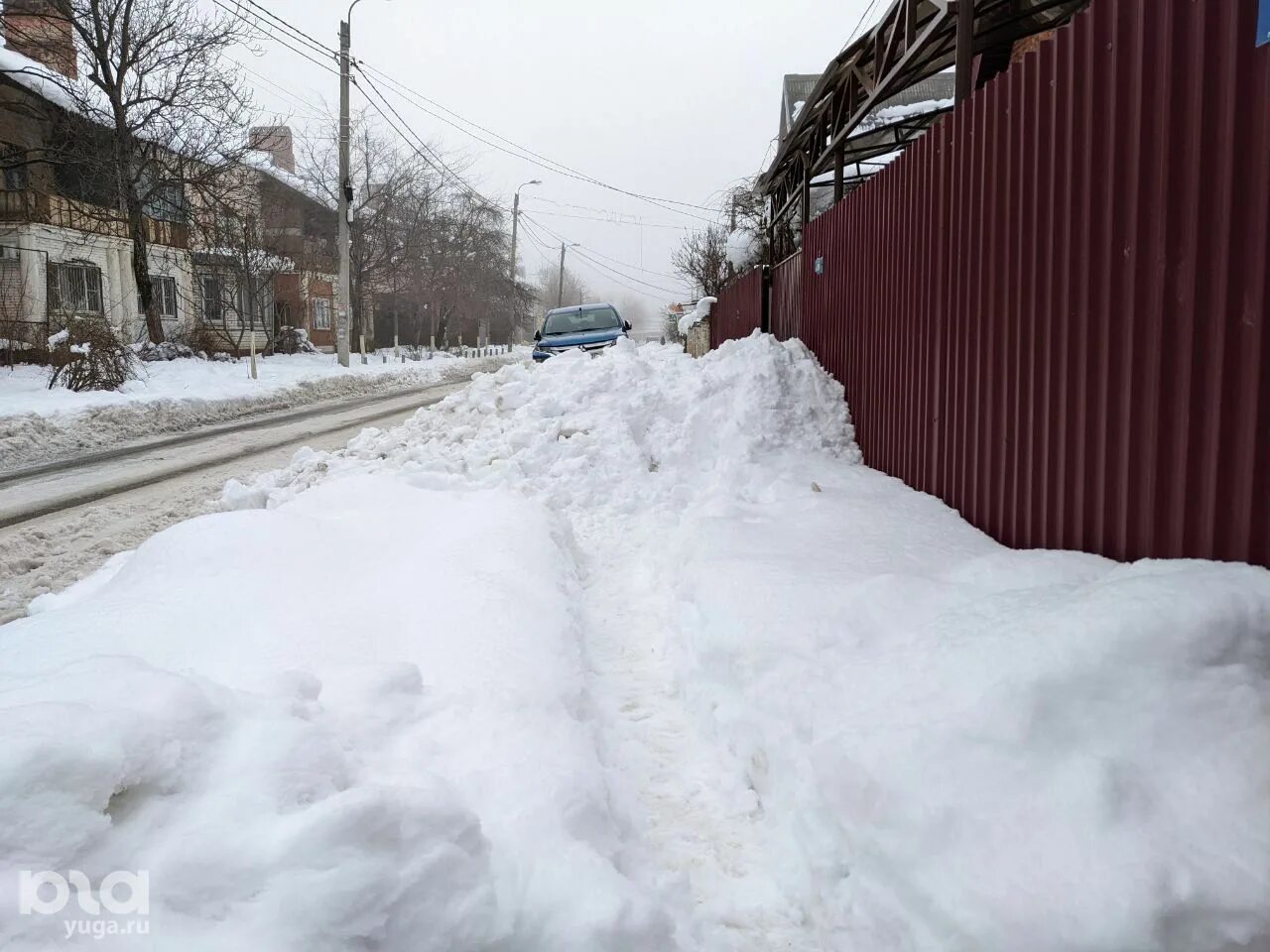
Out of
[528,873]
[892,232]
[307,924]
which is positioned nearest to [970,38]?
[892,232]

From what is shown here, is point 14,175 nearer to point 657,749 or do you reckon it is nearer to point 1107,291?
point 657,749

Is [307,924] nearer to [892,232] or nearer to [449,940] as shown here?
[449,940]

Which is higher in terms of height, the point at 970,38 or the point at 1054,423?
the point at 970,38

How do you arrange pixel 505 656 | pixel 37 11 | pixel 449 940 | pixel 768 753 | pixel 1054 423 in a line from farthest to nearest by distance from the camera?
pixel 37 11 → pixel 1054 423 → pixel 505 656 → pixel 768 753 → pixel 449 940

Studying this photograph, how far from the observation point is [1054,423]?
12.3 feet

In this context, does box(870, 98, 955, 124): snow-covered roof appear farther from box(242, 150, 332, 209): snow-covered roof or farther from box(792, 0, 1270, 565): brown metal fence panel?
box(242, 150, 332, 209): snow-covered roof

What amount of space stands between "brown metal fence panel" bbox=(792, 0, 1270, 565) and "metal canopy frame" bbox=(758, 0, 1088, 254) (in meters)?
1.20

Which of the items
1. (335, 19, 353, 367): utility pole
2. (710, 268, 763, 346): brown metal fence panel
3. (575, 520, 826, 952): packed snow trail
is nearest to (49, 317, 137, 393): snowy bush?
(335, 19, 353, 367): utility pole

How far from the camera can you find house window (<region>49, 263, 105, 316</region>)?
26891 millimetres

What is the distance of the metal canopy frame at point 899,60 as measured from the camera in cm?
583

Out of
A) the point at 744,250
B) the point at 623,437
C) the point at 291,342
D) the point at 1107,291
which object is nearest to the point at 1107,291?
the point at 1107,291

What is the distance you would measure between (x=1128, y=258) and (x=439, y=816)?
316 centimetres

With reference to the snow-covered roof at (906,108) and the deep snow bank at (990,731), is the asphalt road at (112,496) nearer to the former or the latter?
the deep snow bank at (990,731)

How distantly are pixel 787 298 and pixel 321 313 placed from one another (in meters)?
41.2
